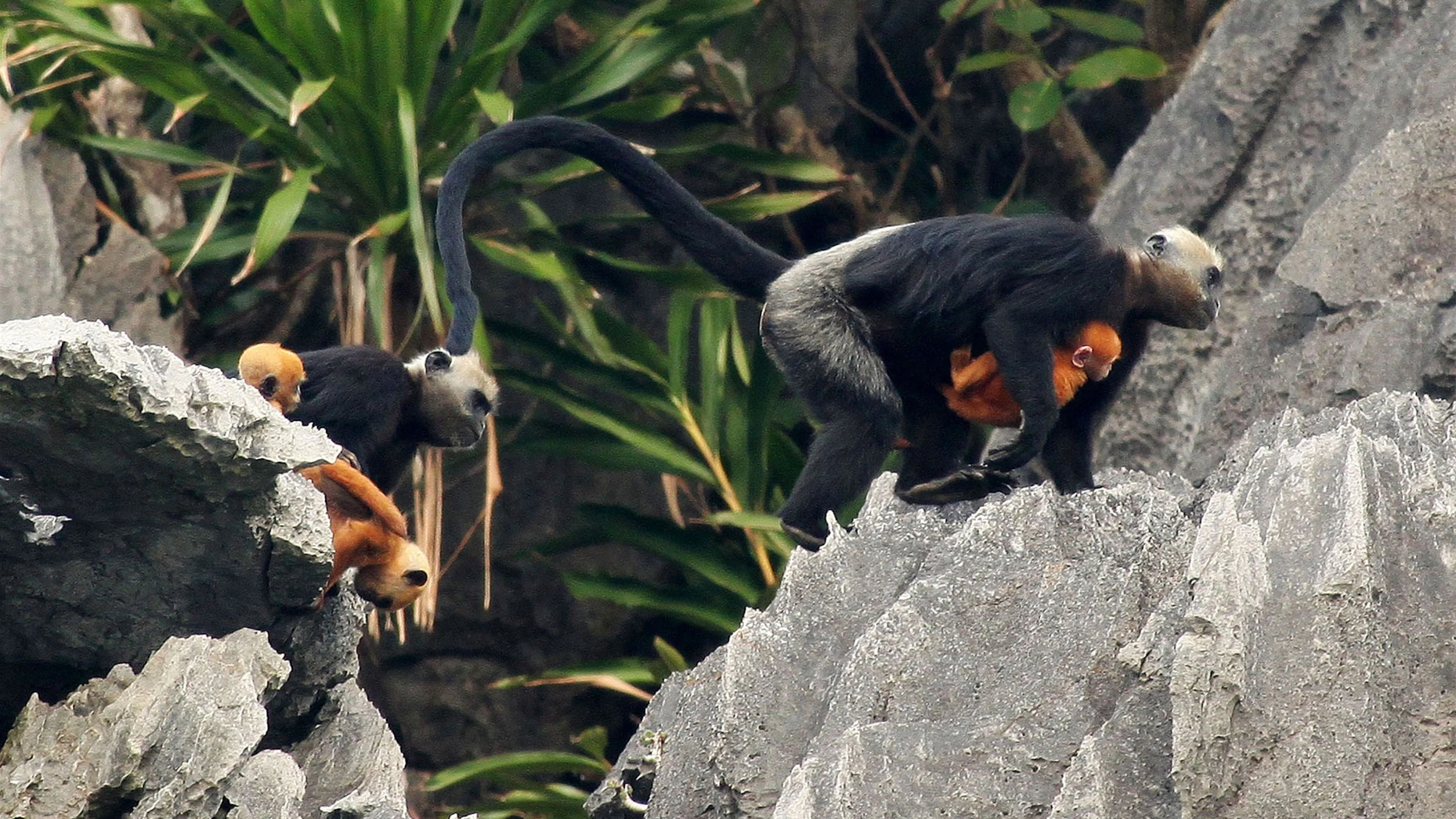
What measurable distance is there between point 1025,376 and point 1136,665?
A: 1.06 m

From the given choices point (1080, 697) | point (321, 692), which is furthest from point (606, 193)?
point (1080, 697)

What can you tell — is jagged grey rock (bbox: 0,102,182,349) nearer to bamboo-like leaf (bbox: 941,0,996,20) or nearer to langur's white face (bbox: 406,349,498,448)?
langur's white face (bbox: 406,349,498,448)

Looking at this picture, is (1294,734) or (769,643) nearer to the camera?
(1294,734)

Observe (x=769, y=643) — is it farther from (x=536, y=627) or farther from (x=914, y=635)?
(x=536, y=627)

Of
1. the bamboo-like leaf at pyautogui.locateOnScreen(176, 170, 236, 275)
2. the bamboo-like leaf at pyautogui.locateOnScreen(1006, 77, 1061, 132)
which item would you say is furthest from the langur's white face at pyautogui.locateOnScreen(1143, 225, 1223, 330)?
the bamboo-like leaf at pyautogui.locateOnScreen(176, 170, 236, 275)

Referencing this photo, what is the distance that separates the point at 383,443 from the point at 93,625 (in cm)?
153

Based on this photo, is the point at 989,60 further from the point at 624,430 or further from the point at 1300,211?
the point at 624,430

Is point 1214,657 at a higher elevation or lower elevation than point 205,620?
higher

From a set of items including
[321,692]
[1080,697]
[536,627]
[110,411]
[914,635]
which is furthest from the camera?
[536,627]

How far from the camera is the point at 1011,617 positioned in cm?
302

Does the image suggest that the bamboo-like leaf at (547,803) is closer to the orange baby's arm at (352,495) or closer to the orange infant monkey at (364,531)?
the orange infant monkey at (364,531)

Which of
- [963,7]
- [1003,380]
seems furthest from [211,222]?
[1003,380]

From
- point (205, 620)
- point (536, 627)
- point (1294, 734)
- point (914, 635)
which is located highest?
point (1294, 734)

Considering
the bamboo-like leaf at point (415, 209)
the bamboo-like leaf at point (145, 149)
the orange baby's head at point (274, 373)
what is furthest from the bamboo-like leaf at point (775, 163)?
the orange baby's head at point (274, 373)
